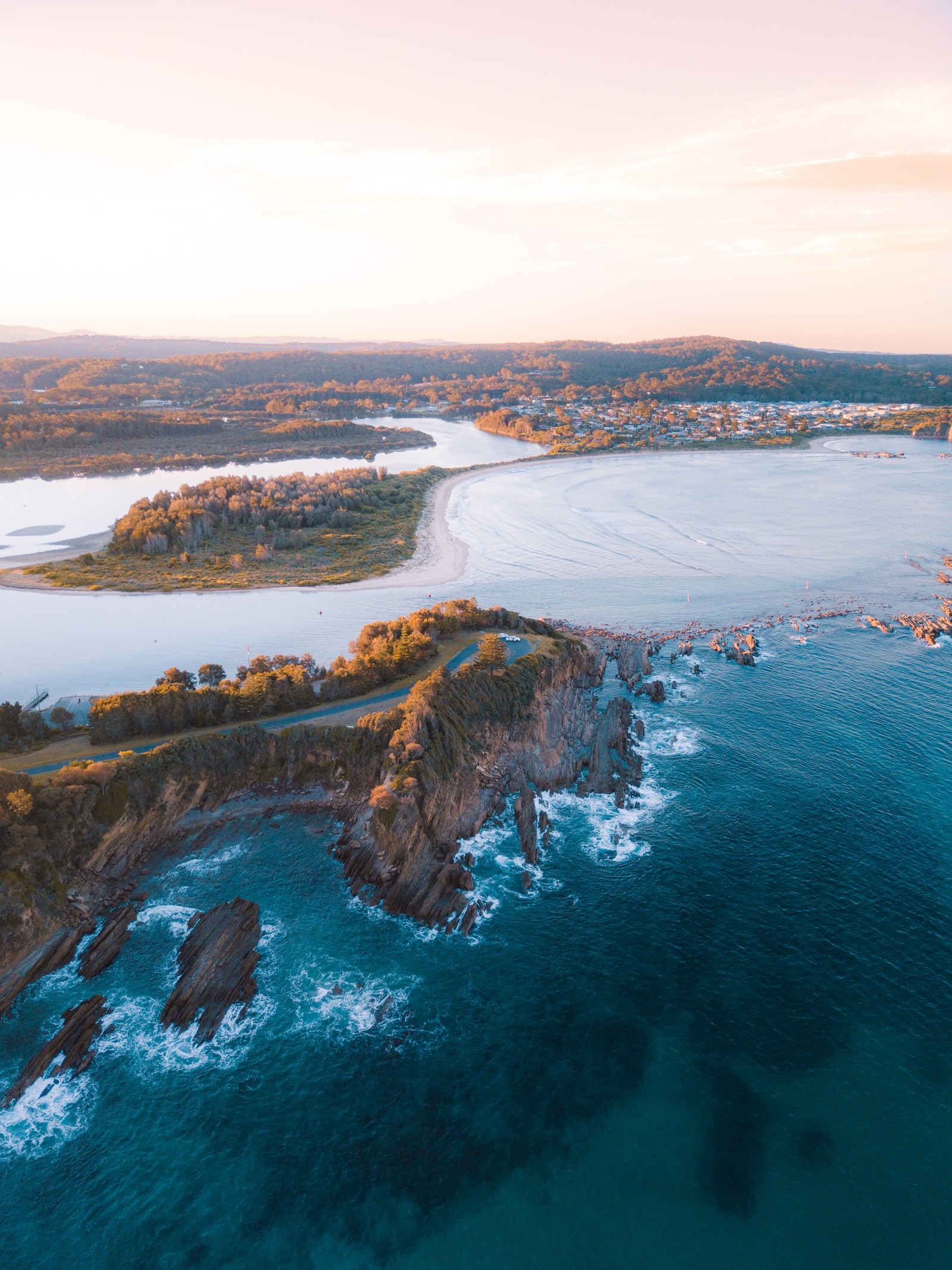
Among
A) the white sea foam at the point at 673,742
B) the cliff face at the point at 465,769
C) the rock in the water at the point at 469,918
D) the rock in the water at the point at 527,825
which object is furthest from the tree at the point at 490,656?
the rock in the water at the point at 469,918

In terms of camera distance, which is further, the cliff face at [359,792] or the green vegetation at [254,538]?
the green vegetation at [254,538]

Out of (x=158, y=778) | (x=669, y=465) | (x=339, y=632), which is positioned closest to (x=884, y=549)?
(x=669, y=465)

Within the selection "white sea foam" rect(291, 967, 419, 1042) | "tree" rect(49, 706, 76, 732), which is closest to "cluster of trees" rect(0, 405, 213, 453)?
"tree" rect(49, 706, 76, 732)

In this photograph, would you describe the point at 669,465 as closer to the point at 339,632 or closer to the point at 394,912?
the point at 339,632

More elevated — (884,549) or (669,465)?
(669,465)

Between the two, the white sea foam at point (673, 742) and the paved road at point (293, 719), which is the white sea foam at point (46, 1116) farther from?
the white sea foam at point (673, 742)

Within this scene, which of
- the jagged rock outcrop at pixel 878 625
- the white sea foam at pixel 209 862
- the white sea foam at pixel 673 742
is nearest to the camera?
the white sea foam at pixel 209 862
